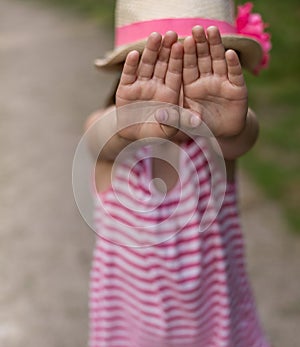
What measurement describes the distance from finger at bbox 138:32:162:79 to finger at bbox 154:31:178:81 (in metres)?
0.01

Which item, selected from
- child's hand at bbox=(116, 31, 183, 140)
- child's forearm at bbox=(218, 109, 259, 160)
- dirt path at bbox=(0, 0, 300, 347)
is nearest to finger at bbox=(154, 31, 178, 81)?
child's hand at bbox=(116, 31, 183, 140)

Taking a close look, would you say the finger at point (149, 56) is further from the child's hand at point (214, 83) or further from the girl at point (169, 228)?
the girl at point (169, 228)

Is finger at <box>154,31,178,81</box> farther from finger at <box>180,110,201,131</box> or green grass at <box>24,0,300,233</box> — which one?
green grass at <box>24,0,300,233</box>

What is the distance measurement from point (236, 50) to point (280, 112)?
2.81 metres

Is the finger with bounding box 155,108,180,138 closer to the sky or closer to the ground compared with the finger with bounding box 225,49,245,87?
closer to the ground

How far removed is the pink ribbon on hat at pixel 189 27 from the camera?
1466 millimetres

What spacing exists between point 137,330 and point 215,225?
1.06ft

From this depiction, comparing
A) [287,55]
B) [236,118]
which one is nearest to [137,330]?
[236,118]

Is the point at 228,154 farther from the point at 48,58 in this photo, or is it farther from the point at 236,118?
the point at 48,58

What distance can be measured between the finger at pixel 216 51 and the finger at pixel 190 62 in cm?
3

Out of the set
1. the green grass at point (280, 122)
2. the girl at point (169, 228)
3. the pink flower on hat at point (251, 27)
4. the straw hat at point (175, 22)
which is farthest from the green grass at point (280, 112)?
the straw hat at point (175, 22)

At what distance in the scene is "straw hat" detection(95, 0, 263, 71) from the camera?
147 cm

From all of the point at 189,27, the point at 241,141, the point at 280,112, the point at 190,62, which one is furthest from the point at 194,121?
the point at 280,112

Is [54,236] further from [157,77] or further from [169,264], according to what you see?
[157,77]
